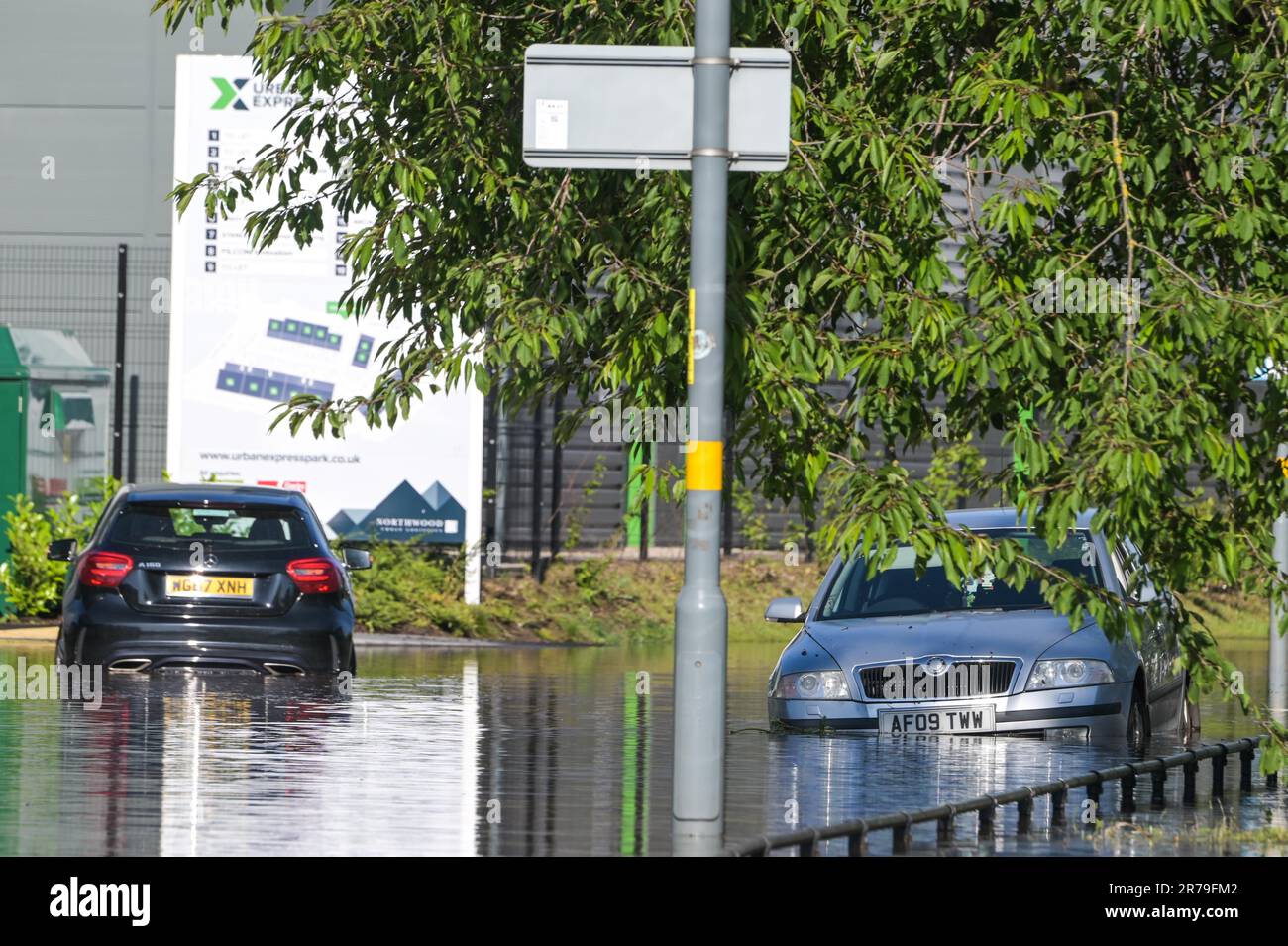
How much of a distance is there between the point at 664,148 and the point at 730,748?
5001mm

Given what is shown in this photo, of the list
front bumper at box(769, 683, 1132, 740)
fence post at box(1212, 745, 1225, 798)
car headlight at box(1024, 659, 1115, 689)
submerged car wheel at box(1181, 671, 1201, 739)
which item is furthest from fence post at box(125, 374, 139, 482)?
fence post at box(1212, 745, 1225, 798)

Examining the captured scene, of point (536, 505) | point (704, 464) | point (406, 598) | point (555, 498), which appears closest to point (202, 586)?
point (704, 464)

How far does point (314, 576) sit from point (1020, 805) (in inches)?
251

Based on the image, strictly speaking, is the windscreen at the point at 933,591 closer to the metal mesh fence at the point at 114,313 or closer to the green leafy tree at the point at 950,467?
the green leafy tree at the point at 950,467

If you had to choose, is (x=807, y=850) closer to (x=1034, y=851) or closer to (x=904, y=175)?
(x=1034, y=851)

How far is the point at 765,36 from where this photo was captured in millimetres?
10250

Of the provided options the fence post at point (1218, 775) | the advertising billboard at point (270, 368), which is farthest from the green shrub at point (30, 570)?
the fence post at point (1218, 775)

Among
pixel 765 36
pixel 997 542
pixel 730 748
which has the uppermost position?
pixel 765 36

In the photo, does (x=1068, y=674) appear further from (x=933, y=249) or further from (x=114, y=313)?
(x=114, y=313)

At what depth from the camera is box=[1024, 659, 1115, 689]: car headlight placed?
1262cm

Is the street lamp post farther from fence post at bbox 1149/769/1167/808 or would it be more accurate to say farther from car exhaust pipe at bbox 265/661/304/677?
car exhaust pipe at bbox 265/661/304/677

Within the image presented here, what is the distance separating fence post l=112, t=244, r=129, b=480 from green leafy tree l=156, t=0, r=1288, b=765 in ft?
49.8

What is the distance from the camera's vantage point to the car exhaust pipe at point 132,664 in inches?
560

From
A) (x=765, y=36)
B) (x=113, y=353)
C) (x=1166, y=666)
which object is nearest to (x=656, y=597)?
(x=113, y=353)
